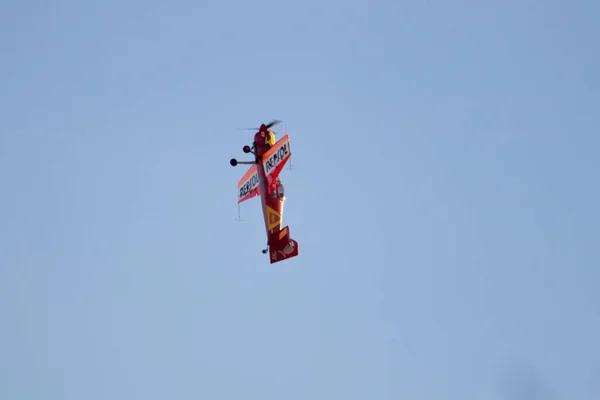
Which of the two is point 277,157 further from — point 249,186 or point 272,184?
point 249,186

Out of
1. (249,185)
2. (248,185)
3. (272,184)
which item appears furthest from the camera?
(248,185)

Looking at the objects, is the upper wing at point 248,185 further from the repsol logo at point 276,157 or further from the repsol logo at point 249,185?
the repsol logo at point 276,157

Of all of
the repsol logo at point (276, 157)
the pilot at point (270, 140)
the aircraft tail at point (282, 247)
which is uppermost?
the pilot at point (270, 140)

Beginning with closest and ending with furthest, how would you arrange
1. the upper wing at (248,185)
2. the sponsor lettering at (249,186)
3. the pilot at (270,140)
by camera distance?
1. the pilot at (270,140)
2. the sponsor lettering at (249,186)
3. the upper wing at (248,185)

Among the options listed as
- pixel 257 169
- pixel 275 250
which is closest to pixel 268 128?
pixel 257 169

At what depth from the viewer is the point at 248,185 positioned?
3241 inches

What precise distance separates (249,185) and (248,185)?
8.0 inches

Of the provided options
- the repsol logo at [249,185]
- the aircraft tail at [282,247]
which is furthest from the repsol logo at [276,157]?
the aircraft tail at [282,247]

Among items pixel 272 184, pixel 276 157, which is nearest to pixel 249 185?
pixel 272 184

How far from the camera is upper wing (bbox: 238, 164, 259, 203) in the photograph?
8094cm

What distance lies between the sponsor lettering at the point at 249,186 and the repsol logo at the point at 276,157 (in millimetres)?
2357

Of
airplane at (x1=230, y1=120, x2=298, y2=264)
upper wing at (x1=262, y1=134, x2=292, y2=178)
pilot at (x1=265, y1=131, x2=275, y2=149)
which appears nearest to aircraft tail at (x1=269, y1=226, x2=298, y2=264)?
airplane at (x1=230, y1=120, x2=298, y2=264)

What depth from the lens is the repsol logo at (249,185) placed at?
80825 mm

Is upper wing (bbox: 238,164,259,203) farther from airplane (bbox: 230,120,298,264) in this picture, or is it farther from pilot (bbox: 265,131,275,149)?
pilot (bbox: 265,131,275,149)
